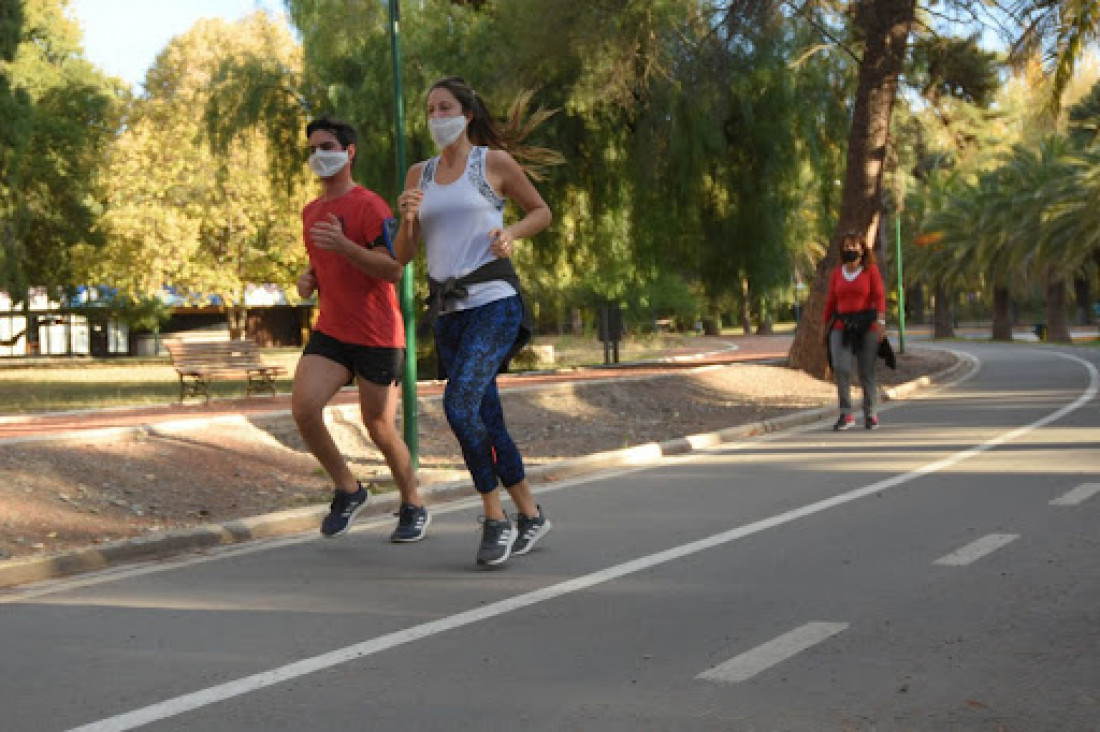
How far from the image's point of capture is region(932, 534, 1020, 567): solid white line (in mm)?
7324

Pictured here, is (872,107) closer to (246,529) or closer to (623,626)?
(246,529)

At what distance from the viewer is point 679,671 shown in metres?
5.21

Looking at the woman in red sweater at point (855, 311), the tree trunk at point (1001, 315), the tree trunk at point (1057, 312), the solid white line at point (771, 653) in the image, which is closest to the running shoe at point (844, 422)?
the woman in red sweater at point (855, 311)

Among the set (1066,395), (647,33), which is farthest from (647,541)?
(647,33)

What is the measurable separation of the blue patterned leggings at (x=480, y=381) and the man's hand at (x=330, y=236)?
64 cm

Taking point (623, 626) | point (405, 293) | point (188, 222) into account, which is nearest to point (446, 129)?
point (623, 626)

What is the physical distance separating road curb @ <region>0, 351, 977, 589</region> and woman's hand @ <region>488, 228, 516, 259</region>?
2.74 metres

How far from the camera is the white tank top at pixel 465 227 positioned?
725 cm

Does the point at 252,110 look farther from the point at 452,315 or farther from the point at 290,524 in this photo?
the point at 452,315

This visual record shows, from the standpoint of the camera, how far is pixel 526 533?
771cm

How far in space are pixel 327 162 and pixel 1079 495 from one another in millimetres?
5234

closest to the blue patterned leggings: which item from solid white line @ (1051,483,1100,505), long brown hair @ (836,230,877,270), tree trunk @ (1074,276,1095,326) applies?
solid white line @ (1051,483,1100,505)

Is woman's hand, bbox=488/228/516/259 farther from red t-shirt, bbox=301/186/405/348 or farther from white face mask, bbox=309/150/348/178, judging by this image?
white face mask, bbox=309/150/348/178

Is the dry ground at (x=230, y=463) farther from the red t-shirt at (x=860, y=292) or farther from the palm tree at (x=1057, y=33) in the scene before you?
the palm tree at (x=1057, y=33)
